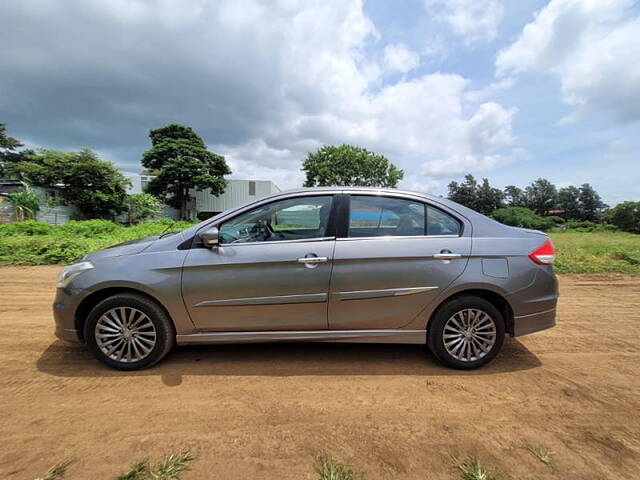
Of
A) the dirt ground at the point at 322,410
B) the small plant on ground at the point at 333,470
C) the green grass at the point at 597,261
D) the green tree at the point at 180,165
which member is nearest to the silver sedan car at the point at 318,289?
the dirt ground at the point at 322,410

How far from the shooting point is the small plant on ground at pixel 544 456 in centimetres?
171

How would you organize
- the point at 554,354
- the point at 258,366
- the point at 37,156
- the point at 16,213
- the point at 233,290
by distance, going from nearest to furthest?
the point at 233,290, the point at 258,366, the point at 554,354, the point at 16,213, the point at 37,156

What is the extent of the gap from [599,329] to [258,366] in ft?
13.6

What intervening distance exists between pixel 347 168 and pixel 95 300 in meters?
33.9

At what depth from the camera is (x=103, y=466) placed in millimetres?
1681

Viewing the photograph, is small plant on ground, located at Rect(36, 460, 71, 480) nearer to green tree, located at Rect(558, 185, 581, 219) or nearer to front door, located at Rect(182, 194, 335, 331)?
front door, located at Rect(182, 194, 335, 331)

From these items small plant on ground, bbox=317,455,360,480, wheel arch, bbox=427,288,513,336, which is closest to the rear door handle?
wheel arch, bbox=427,288,513,336

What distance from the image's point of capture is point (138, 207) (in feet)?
87.3

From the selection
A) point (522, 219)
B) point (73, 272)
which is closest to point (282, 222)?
point (73, 272)

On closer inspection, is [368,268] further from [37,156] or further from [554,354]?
[37,156]

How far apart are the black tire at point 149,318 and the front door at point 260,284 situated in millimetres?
276

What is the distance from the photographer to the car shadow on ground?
2643 millimetres

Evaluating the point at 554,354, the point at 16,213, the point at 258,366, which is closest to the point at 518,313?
the point at 554,354

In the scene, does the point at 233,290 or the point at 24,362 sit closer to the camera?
the point at 233,290
